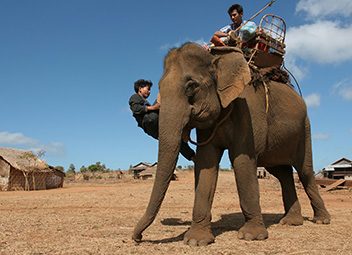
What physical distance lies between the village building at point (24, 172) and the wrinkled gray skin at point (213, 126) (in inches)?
833

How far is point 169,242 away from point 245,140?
202cm

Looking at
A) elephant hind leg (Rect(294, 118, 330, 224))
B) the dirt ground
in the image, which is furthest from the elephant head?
elephant hind leg (Rect(294, 118, 330, 224))

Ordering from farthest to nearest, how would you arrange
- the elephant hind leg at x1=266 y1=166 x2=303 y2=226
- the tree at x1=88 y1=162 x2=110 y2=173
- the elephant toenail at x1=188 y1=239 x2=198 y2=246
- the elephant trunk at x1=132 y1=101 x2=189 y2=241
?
the tree at x1=88 y1=162 x2=110 y2=173, the elephant hind leg at x1=266 y1=166 x2=303 y2=226, the elephant toenail at x1=188 y1=239 x2=198 y2=246, the elephant trunk at x1=132 y1=101 x2=189 y2=241

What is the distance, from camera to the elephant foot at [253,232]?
6785 millimetres

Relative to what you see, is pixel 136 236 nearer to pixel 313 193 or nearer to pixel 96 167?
pixel 313 193

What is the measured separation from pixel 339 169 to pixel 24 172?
835 inches

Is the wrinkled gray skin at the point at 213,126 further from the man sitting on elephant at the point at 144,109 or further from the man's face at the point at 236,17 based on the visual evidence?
the man's face at the point at 236,17

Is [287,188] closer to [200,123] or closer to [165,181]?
[200,123]

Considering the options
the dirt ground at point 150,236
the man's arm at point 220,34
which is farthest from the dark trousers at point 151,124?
the man's arm at point 220,34

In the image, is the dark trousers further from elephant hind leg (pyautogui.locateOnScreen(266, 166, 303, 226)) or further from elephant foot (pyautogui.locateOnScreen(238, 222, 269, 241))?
elephant hind leg (pyautogui.locateOnScreen(266, 166, 303, 226))

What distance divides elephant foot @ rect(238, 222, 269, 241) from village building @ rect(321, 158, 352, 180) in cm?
2482

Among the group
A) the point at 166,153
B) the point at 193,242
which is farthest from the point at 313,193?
the point at 166,153

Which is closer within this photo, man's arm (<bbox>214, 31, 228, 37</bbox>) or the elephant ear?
the elephant ear

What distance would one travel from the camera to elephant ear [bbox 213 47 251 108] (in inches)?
269
